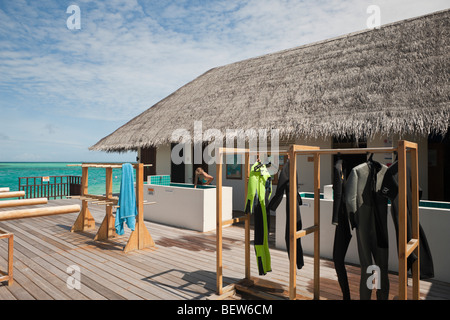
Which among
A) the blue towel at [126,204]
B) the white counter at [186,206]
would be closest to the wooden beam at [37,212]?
the blue towel at [126,204]

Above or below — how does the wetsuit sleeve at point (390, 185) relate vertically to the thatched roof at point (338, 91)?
below

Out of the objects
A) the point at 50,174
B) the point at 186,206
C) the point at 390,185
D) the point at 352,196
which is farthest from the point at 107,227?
the point at 50,174

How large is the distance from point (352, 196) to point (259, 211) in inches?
45.1

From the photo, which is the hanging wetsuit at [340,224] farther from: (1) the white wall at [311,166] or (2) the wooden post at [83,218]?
(2) the wooden post at [83,218]

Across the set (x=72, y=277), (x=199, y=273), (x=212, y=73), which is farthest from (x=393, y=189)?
(x=212, y=73)

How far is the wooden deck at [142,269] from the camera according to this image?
343 cm

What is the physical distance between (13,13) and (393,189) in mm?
8843

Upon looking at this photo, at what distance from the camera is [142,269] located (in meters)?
4.23

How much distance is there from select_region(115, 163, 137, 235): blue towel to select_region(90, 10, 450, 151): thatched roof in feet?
12.3

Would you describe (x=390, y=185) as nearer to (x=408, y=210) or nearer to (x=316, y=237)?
(x=408, y=210)

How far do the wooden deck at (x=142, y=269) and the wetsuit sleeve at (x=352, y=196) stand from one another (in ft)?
3.89

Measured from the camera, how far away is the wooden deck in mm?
3426

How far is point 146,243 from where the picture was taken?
534 cm

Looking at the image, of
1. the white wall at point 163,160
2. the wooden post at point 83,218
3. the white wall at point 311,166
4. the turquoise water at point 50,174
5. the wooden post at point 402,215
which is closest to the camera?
the wooden post at point 402,215
